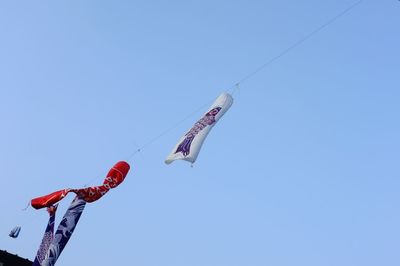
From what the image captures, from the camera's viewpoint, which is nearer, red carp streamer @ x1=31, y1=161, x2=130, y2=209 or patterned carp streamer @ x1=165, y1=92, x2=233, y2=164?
patterned carp streamer @ x1=165, y1=92, x2=233, y2=164

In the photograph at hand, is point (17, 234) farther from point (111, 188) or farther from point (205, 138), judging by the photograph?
point (205, 138)

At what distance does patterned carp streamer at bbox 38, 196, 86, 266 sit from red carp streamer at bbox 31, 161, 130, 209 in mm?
387

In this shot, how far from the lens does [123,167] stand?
1608cm

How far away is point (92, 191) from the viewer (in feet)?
50.1

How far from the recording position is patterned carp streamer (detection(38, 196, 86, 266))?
46.5 feet

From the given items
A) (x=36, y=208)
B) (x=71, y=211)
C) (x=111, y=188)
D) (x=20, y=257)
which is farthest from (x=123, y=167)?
(x=20, y=257)

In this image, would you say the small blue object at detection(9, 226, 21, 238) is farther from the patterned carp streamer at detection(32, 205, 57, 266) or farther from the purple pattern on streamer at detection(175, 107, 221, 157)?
the purple pattern on streamer at detection(175, 107, 221, 157)

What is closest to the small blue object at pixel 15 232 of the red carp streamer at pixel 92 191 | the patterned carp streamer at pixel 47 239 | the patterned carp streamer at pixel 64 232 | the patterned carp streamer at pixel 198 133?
the red carp streamer at pixel 92 191

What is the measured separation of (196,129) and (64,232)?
5.99 metres

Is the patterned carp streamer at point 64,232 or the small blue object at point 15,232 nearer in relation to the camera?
the patterned carp streamer at point 64,232

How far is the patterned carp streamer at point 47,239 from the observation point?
47.0 feet

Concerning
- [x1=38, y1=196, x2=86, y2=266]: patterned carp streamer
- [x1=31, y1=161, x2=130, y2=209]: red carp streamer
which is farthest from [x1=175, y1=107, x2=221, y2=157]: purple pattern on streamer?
[x1=38, y1=196, x2=86, y2=266]: patterned carp streamer

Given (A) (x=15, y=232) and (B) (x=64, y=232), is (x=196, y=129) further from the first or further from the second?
(A) (x=15, y=232)

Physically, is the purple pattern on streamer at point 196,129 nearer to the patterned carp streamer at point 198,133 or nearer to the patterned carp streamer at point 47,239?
the patterned carp streamer at point 198,133
